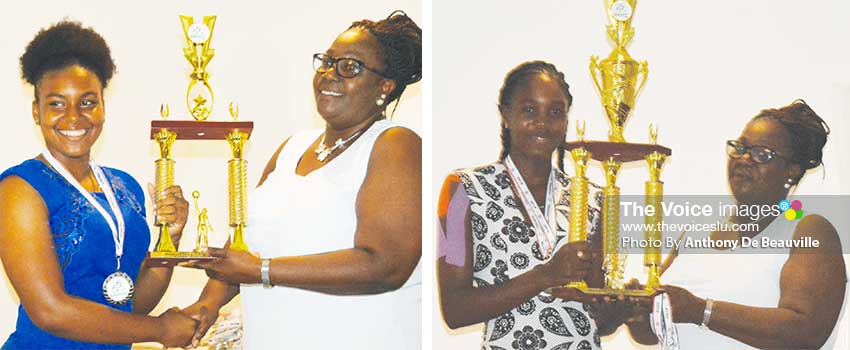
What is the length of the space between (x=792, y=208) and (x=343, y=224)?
1414mm

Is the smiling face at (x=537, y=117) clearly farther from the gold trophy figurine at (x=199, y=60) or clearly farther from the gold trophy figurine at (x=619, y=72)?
the gold trophy figurine at (x=199, y=60)

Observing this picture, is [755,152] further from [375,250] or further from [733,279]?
[375,250]

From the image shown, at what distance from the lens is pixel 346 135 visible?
448 centimetres

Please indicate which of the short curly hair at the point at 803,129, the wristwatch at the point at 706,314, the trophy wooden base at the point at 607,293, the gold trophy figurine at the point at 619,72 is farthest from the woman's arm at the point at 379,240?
the short curly hair at the point at 803,129

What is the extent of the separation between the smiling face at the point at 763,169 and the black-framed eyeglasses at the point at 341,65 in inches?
46.0

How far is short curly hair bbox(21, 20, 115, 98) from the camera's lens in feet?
14.4

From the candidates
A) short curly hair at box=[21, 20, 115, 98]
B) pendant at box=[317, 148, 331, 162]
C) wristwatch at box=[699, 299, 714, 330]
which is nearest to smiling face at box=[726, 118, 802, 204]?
wristwatch at box=[699, 299, 714, 330]

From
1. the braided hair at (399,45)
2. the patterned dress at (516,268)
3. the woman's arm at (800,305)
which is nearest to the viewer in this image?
the woman's arm at (800,305)

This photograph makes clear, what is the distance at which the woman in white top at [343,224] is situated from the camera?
4.40 metres

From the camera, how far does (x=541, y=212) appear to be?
14.5 ft

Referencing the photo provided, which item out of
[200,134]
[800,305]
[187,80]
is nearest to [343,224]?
[200,134]

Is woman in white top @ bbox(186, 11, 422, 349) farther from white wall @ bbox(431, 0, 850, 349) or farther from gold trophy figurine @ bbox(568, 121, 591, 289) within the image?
gold trophy figurine @ bbox(568, 121, 591, 289)

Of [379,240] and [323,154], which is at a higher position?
[323,154]

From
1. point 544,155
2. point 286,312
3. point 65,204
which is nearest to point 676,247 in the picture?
point 544,155
